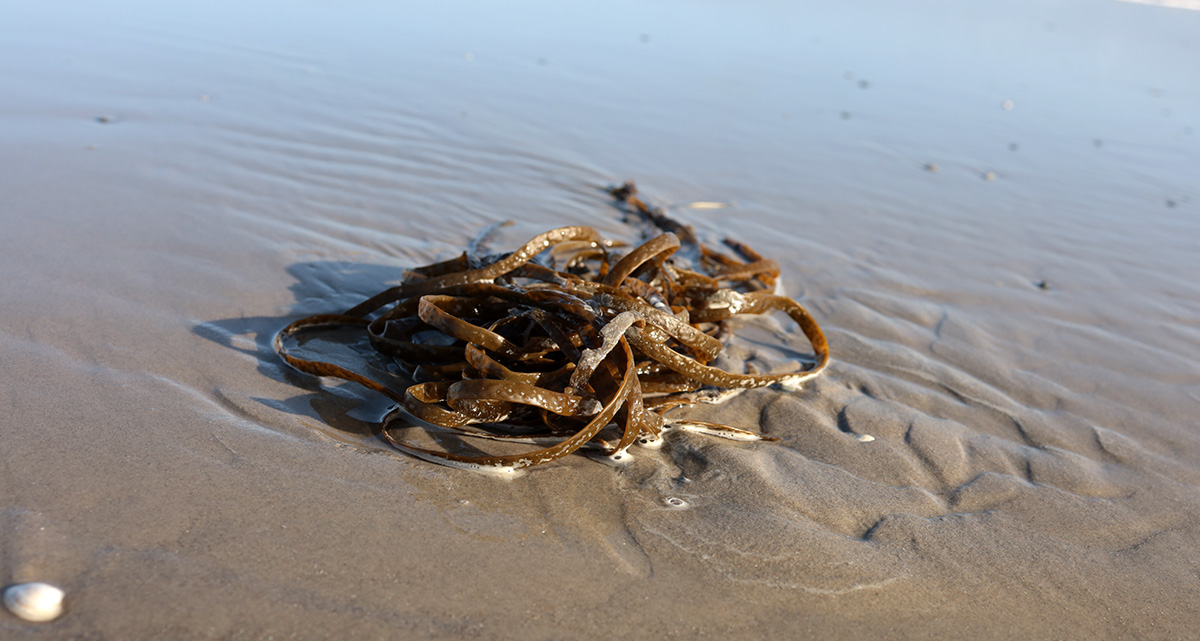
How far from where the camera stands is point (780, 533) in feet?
6.77

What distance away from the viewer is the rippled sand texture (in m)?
1.77

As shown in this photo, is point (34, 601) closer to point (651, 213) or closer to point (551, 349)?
point (551, 349)

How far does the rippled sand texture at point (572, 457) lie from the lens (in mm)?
1768

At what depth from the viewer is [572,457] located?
2.31 m

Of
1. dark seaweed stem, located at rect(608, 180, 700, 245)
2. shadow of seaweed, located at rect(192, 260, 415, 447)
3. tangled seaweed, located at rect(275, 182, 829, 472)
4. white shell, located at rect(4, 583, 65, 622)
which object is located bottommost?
white shell, located at rect(4, 583, 65, 622)

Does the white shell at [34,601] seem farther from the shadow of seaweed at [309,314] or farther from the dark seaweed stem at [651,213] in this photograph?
the dark seaweed stem at [651,213]

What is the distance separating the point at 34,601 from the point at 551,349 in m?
1.52

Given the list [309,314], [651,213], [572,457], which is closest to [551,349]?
[572,457]

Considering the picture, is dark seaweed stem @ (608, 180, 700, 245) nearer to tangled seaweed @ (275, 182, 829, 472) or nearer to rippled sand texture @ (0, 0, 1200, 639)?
rippled sand texture @ (0, 0, 1200, 639)

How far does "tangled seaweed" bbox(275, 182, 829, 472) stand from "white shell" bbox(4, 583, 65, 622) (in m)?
0.90

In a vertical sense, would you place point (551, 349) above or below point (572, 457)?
above

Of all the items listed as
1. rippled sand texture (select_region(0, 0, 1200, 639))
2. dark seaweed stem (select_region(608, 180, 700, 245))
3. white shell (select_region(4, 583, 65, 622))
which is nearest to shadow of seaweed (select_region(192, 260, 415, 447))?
rippled sand texture (select_region(0, 0, 1200, 639))

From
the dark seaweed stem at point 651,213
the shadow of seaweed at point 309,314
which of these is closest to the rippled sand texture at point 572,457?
the shadow of seaweed at point 309,314

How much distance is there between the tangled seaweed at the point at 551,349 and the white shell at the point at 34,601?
0.90 meters
